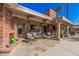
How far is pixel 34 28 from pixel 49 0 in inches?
551

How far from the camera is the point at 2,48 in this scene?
6785 mm

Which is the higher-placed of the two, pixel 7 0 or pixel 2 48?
pixel 7 0

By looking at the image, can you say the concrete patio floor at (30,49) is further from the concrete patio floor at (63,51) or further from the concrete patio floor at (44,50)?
the concrete patio floor at (63,51)

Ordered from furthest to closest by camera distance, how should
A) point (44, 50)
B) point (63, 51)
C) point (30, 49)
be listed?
point (30, 49) → point (44, 50) → point (63, 51)

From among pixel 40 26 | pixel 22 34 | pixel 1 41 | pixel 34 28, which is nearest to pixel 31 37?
pixel 22 34

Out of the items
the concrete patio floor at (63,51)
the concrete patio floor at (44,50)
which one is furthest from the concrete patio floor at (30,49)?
the concrete patio floor at (63,51)

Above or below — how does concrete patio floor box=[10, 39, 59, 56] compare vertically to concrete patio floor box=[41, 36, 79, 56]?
above

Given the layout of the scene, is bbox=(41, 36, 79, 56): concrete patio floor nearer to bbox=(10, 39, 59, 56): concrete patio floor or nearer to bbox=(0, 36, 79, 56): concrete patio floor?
bbox=(0, 36, 79, 56): concrete patio floor

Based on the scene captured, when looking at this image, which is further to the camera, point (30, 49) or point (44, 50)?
point (30, 49)

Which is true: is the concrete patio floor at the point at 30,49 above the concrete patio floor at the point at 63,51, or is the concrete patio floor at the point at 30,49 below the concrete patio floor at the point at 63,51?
above

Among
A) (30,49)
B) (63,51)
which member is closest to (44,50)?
(30,49)

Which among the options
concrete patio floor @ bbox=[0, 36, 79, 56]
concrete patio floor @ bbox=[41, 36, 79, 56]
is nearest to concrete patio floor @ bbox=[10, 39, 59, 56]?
concrete patio floor @ bbox=[0, 36, 79, 56]

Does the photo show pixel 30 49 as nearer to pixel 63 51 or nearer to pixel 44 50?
pixel 44 50

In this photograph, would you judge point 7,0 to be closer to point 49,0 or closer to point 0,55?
point 49,0
